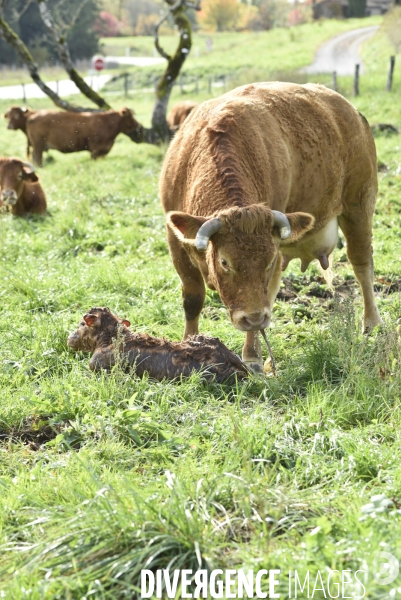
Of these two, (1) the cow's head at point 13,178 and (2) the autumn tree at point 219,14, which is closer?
(1) the cow's head at point 13,178

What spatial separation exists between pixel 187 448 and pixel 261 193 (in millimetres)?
2103

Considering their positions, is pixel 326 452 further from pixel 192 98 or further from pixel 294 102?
pixel 192 98

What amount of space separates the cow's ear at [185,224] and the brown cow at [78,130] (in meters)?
14.8

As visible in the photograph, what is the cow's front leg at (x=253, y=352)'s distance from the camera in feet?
17.5

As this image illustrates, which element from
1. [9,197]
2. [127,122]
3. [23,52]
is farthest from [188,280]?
[127,122]

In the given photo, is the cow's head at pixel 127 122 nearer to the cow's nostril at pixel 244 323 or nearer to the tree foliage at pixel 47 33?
the cow's nostril at pixel 244 323

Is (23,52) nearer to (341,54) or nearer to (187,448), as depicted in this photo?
(187,448)

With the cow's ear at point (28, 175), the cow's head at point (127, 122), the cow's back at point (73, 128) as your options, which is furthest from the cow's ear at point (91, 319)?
the cow's head at point (127, 122)

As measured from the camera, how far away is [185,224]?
4906 millimetres

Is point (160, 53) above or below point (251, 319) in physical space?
above

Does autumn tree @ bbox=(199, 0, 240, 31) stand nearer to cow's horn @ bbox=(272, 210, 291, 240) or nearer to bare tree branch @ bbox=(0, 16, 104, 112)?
bare tree branch @ bbox=(0, 16, 104, 112)

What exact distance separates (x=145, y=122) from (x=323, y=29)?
4277 centimetres

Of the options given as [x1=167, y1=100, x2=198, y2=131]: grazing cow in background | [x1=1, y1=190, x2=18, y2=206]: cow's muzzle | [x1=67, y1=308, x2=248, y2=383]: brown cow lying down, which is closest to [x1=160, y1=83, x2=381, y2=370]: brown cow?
[x1=67, y1=308, x2=248, y2=383]: brown cow lying down

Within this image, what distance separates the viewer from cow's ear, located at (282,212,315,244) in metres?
4.96
